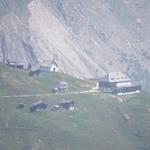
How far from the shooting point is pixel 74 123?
175500 millimetres

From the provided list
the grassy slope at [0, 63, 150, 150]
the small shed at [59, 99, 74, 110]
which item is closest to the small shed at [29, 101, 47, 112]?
the grassy slope at [0, 63, 150, 150]

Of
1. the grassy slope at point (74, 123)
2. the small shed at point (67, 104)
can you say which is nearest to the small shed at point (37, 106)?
the grassy slope at point (74, 123)

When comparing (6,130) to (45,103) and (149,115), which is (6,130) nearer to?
(45,103)

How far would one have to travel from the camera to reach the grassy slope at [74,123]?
538 feet

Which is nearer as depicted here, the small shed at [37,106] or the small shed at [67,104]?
the small shed at [37,106]

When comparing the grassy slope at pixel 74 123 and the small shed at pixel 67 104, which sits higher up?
the small shed at pixel 67 104

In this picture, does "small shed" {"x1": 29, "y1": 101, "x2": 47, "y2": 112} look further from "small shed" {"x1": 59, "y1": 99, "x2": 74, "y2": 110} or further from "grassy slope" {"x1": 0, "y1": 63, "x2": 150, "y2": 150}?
"small shed" {"x1": 59, "y1": 99, "x2": 74, "y2": 110}

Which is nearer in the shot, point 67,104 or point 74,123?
point 74,123

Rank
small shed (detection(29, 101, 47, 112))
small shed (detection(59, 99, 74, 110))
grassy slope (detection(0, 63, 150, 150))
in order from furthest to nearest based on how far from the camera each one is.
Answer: small shed (detection(59, 99, 74, 110)) → small shed (detection(29, 101, 47, 112)) → grassy slope (detection(0, 63, 150, 150))

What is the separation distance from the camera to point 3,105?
177 m

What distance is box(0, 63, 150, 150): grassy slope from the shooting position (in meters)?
164

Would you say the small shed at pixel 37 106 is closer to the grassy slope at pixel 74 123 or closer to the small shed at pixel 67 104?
the grassy slope at pixel 74 123

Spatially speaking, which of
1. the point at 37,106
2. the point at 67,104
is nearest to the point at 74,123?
the point at 67,104

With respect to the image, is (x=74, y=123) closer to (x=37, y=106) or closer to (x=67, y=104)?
(x=67, y=104)
